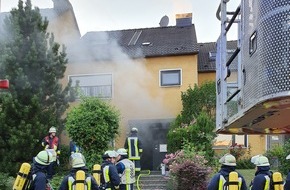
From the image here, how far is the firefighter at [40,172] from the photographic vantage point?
7.65 m

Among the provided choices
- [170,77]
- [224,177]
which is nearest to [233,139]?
[170,77]

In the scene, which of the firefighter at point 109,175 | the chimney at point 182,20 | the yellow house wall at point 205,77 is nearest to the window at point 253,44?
the firefighter at point 109,175

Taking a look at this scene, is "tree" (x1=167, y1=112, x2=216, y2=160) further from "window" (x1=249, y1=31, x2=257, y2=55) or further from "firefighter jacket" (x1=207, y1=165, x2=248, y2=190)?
"window" (x1=249, y1=31, x2=257, y2=55)

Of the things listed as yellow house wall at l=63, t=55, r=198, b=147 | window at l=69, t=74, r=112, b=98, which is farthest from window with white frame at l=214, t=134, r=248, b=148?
window at l=69, t=74, r=112, b=98

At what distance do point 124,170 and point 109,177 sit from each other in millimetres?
1428

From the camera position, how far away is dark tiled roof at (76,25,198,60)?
22891 mm

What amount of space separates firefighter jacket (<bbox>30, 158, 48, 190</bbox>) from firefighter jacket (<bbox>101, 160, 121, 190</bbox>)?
2519mm

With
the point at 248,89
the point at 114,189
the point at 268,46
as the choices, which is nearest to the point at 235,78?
the point at 248,89

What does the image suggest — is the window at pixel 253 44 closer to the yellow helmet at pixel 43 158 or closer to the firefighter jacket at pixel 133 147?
the yellow helmet at pixel 43 158

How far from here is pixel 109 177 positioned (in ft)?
33.7

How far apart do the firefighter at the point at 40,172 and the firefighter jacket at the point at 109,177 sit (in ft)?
7.94

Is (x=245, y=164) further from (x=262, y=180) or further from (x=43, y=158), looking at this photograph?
(x=43, y=158)

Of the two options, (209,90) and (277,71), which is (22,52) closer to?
(209,90)

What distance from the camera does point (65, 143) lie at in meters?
21.2
